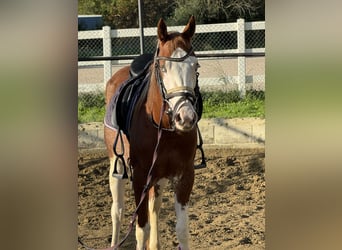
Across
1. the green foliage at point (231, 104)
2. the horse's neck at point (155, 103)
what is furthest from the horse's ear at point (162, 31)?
the green foliage at point (231, 104)

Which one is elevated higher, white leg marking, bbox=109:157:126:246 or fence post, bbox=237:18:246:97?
fence post, bbox=237:18:246:97

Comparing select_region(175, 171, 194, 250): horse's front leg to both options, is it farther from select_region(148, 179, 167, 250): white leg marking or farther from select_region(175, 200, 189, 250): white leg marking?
select_region(148, 179, 167, 250): white leg marking

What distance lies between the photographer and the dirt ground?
10.1ft

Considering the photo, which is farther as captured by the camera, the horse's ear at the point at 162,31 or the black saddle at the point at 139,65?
the black saddle at the point at 139,65

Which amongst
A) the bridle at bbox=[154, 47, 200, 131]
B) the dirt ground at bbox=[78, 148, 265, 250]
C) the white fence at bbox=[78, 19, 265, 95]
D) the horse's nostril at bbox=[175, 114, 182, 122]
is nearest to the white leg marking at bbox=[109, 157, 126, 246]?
the dirt ground at bbox=[78, 148, 265, 250]

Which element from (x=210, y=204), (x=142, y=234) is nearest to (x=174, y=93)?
(x=142, y=234)

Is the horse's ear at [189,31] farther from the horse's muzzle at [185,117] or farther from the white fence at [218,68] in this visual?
the white fence at [218,68]

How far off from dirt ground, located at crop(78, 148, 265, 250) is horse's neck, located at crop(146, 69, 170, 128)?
72 centimetres

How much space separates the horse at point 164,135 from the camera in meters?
2.08

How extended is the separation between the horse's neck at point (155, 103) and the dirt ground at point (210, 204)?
716 mm
